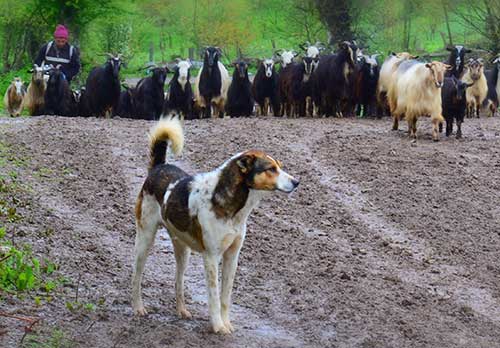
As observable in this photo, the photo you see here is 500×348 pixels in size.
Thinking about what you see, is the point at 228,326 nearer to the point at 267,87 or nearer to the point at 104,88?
→ the point at 104,88

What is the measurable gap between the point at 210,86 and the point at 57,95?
10.3 feet

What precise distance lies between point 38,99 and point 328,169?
31.3 feet

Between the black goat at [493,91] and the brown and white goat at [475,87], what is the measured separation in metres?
0.82

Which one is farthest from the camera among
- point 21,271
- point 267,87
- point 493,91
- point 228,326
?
point 493,91

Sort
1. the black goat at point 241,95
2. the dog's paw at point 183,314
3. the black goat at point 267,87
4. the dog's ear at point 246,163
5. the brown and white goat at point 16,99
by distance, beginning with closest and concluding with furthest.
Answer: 1. the dog's ear at point 246,163
2. the dog's paw at point 183,314
3. the black goat at point 241,95
4. the black goat at point 267,87
5. the brown and white goat at point 16,99

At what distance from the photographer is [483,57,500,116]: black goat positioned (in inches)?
989

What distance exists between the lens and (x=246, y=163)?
707 centimetres

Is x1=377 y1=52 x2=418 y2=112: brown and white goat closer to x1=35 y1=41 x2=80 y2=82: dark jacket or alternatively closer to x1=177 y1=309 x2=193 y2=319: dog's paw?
x1=35 y1=41 x2=80 y2=82: dark jacket

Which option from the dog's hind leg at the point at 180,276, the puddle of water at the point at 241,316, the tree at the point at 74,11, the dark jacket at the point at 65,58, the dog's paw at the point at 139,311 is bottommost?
the puddle of water at the point at 241,316

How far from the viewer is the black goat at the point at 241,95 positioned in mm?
21406

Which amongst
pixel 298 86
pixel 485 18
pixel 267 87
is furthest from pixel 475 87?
pixel 485 18

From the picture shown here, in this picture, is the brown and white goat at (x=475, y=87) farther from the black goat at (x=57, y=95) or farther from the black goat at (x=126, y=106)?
the black goat at (x=57, y=95)

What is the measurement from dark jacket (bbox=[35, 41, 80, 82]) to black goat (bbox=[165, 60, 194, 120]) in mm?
2126

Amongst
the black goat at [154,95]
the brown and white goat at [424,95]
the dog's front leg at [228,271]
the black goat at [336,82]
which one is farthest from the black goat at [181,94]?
the dog's front leg at [228,271]
